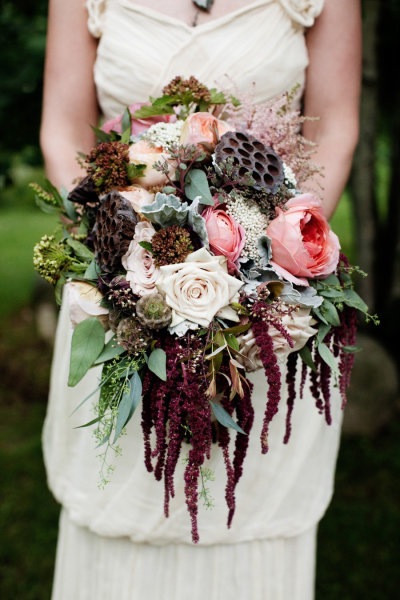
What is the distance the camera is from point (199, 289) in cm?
134

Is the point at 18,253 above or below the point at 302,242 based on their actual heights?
below

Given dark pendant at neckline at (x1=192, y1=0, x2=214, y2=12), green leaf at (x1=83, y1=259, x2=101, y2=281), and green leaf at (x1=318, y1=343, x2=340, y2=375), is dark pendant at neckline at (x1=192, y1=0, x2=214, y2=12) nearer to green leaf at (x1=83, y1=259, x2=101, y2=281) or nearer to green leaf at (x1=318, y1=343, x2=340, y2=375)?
green leaf at (x1=83, y1=259, x2=101, y2=281)

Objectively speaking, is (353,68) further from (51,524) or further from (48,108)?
(51,524)

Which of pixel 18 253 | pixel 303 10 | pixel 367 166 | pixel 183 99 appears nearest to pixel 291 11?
pixel 303 10

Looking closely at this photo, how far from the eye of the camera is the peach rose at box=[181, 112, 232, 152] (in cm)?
147

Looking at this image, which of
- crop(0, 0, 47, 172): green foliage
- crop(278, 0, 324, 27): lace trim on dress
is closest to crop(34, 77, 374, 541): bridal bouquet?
crop(278, 0, 324, 27): lace trim on dress

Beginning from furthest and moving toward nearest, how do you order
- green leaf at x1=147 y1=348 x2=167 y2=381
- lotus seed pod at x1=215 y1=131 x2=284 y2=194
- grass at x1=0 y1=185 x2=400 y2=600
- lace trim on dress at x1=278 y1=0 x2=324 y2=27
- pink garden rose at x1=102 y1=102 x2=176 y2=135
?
grass at x1=0 y1=185 x2=400 y2=600
lace trim on dress at x1=278 y1=0 x2=324 y2=27
pink garden rose at x1=102 y1=102 x2=176 y2=135
lotus seed pod at x1=215 y1=131 x2=284 y2=194
green leaf at x1=147 y1=348 x2=167 y2=381

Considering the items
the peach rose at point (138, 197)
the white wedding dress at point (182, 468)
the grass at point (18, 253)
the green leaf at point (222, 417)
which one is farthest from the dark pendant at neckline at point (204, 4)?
the grass at point (18, 253)

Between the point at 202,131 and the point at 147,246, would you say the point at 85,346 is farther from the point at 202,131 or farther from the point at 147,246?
the point at 202,131

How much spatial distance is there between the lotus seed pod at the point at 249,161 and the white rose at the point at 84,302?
1.24 feet

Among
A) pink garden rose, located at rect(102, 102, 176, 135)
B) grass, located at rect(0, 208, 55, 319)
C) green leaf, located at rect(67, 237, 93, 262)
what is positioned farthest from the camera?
grass, located at rect(0, 208, 55, 319)

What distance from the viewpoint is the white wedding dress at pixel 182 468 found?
191cm

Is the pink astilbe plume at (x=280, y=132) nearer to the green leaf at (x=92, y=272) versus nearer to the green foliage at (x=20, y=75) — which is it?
the green leaf at (x=92, y=272)

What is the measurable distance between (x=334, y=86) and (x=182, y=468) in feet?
3.77
